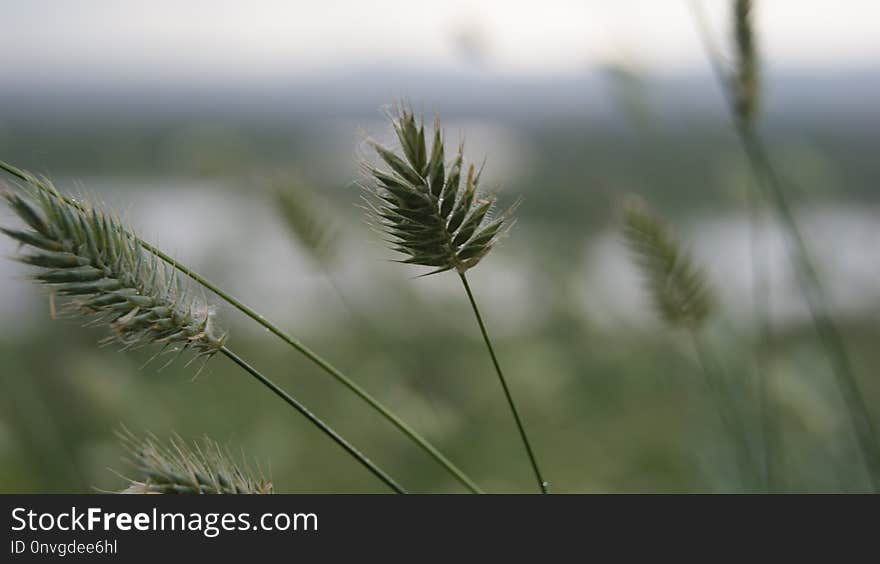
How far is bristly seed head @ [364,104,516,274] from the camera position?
0.94 meters

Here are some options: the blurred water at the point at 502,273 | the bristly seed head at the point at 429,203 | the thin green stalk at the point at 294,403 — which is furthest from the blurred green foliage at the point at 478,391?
the thin green stalk at the point at 294,403

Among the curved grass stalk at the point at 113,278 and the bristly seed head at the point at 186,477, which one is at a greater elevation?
the curved grass stalk at the point at 113,278

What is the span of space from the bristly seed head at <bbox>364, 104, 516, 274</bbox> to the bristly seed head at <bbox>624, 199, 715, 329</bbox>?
23.8 inches

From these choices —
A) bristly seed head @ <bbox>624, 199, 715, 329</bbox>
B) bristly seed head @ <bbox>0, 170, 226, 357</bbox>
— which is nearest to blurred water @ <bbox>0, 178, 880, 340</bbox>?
bristly seed head @ <bbox>624, 199, 715, 329</bbox>

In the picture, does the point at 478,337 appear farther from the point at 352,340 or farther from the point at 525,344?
the point at 352,340

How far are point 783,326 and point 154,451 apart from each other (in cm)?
406

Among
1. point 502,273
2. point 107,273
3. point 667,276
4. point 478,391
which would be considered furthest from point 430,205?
point 502,273

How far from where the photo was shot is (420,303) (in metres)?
3.84

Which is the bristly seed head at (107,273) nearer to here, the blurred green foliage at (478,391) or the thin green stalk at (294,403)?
the thin green stalk at (294,403)

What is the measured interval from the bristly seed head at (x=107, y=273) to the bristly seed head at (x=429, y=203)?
25cm

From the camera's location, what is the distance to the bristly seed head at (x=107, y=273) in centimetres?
87

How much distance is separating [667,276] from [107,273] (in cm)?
103

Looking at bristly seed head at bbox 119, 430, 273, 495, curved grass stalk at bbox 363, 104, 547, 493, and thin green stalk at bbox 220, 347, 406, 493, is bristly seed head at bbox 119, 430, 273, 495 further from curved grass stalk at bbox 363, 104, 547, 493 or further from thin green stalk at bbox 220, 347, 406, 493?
curved grass stalk at bbox 363, 104, 547, 493
